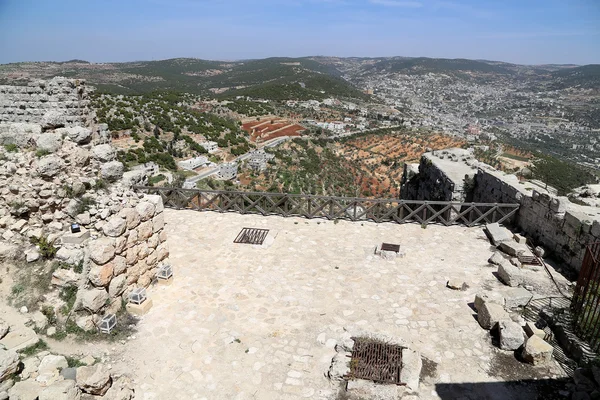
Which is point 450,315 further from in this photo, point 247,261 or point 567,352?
point 247,261

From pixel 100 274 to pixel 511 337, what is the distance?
701 cm

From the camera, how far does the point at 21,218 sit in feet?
20.2

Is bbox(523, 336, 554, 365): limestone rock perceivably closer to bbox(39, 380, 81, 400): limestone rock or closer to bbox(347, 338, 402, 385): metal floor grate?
bbox(347, 338, 402, 385): metal floor grate

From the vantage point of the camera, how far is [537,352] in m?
5.30

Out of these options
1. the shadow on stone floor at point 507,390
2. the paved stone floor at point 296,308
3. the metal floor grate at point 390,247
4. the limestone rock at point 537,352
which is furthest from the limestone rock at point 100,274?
the limestone rock at point 537,352

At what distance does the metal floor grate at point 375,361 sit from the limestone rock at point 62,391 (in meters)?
3.59

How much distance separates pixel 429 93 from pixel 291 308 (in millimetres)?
187235

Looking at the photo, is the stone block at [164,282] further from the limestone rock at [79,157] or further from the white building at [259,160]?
the white building at [259,160]

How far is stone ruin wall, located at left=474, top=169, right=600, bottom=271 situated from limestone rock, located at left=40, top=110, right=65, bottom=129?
10.8 meters

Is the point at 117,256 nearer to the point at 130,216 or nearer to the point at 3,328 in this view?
the point at 130,216

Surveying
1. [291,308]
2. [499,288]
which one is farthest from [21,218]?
[499,288]

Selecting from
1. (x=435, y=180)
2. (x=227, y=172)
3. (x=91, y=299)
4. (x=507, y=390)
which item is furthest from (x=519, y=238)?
(x=227, y=172)

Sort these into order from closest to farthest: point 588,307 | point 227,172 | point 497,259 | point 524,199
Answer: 1. point 588,307
2. point 497,259
3. point 524,199
4. point 227,172

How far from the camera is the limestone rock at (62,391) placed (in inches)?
156
